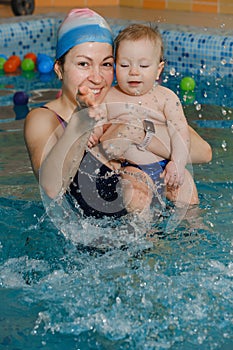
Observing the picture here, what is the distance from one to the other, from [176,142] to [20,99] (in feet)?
10.6

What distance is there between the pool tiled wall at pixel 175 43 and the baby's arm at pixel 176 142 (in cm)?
339

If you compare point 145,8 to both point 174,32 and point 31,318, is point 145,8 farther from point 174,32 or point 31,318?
point 31,318

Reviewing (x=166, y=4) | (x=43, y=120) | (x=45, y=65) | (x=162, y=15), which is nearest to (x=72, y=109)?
(x=43, y=120)

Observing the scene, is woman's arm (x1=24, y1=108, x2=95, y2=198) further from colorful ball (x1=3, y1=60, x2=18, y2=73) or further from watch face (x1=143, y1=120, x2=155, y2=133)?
colorful ball (x1=3, y1=60, x2=18, y2=73)

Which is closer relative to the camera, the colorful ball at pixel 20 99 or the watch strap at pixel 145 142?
the watch strap at pixel 145 142

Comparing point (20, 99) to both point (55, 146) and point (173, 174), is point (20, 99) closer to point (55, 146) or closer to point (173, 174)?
point (173, 174)

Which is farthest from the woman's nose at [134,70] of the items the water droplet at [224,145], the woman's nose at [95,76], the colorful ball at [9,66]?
the colorful ball at [9,66]

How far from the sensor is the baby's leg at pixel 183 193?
140 inches

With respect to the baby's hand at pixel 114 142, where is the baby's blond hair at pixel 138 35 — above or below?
above

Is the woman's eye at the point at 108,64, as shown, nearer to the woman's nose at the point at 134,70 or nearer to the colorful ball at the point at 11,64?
the woman's nose at the point at 134,70

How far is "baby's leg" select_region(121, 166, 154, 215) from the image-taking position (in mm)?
3299

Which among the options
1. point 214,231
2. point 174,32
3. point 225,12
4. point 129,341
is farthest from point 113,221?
point 225,12

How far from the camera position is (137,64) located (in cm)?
336

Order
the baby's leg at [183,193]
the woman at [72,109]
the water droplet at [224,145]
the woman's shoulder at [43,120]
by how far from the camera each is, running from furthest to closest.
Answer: the water droplet at [224,145]
the baby's leg at [183,193]
the woman's shoulder at [43,120]
the woman at [72,109]
